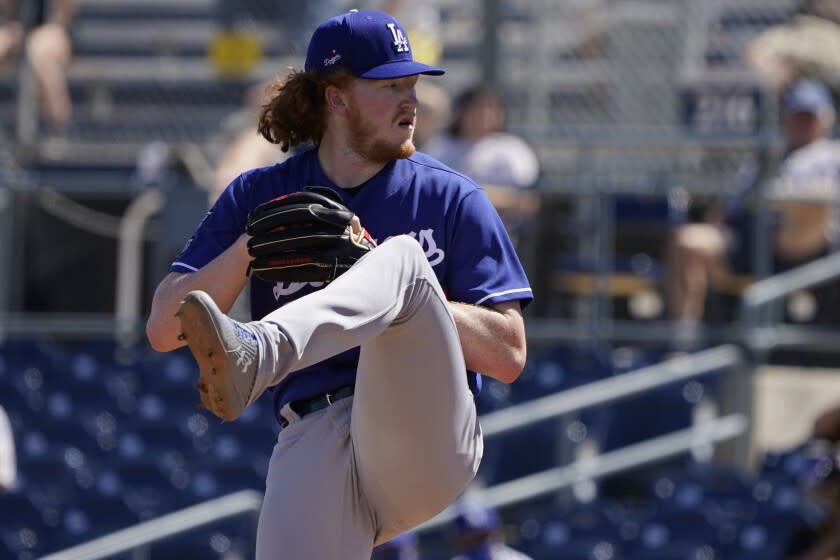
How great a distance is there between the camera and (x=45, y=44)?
9.95 m

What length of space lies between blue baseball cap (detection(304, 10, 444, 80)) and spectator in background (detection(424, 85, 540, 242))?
4.52 meters

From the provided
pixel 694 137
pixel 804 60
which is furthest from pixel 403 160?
pixel 804 60

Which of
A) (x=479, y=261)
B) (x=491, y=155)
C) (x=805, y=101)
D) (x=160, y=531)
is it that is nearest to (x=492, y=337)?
(x=479, y=261)

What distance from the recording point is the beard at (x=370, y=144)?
11.6ft

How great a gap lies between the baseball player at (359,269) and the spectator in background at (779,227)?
4688 millimetres

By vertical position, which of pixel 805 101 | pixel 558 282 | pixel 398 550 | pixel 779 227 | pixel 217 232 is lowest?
pixel 398 550

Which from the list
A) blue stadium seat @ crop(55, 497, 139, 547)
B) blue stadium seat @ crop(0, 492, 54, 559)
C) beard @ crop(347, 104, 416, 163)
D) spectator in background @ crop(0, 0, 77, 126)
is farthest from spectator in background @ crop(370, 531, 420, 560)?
spectator in background @ crop(0, 0, 77, 126)

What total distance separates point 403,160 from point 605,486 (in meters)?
4.66

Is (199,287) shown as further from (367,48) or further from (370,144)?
(367,48)

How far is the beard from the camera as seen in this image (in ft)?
11.6

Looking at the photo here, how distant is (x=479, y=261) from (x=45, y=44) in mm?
7065

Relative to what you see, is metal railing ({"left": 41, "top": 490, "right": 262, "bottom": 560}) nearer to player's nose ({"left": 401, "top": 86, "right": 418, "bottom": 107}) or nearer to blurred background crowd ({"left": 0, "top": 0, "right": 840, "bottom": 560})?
blurred background crowd ({"left": 0, "top": 0, "right": 840, "bottom": 560})

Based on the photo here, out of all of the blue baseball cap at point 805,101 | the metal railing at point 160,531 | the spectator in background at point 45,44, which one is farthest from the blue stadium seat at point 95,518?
the blue baseball cap at point 805,101

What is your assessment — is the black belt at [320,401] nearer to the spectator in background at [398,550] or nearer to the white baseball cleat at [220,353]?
the white baseball cleat at [220,353]
